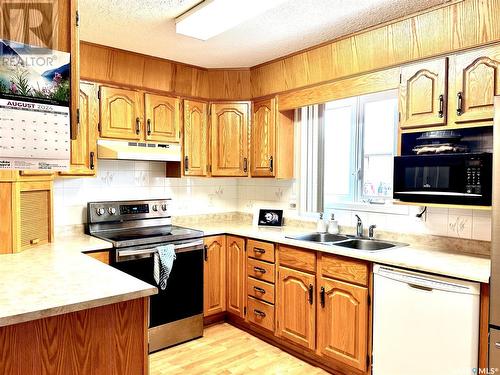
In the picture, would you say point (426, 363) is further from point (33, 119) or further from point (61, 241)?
point (61, 241)

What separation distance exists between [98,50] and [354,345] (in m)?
2.96

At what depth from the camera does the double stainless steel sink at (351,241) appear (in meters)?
2.76

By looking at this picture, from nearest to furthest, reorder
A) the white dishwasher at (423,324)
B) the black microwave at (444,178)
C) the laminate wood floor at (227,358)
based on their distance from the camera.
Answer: the white dishwasher at (423,324) → the black microwave at (444,178) → the laminate wood floor at (227,358)

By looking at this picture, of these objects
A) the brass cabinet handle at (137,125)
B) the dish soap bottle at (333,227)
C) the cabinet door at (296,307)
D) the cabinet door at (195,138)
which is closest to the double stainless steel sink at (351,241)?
the dish soap bottle at (333,227)

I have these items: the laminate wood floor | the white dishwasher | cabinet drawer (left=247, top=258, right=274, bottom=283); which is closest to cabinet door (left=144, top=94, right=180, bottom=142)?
cabinet drawer (left=247, top=258, right=274, bottom=283)

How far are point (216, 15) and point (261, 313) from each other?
7.69 feet

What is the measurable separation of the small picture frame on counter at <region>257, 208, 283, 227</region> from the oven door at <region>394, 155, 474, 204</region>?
144cm

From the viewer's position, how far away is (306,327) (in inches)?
110

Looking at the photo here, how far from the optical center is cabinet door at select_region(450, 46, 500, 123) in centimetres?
205

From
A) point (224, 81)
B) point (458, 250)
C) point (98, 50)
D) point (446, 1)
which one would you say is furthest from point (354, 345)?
point (98, 50)

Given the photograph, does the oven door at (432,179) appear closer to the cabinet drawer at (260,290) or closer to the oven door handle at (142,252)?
the cabinet drawer at (260,290)

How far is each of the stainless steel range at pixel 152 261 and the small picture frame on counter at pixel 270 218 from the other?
2.52 feet

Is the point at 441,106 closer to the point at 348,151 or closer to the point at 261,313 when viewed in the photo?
the point at 348,151

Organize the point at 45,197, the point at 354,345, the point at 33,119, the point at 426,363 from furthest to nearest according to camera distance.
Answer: the point at 45,197, the point at 354,345, the point at 426,363, the point at 33,119
